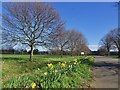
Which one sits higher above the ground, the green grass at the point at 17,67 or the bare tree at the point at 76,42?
the bare tree at the point at 76,42

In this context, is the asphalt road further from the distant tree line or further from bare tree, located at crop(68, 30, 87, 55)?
bare tree, located at crop(68, 30, 87, 55)

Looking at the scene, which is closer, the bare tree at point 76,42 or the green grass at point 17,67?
the green grass at point 17,67

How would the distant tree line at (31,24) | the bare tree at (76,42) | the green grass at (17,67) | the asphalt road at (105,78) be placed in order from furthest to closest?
the bare tree at (76,42) → the distant tree line at (31,24) → the green grass at (17,67) → the asphalt road at (105,78)

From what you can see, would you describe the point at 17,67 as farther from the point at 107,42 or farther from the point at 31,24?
the point at 107,42

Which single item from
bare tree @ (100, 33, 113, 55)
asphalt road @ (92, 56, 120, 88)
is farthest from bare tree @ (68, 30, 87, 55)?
asphalt road @ (92, 56, 120, 88)

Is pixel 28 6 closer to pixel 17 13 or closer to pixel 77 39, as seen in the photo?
pixel 17 13

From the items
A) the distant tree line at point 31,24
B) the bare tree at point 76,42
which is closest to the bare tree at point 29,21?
the distant tree line at point 31,24

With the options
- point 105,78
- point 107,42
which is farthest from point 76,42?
point 105,78

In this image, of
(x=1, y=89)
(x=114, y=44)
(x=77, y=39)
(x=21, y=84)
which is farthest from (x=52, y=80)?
(x=114, y=44)

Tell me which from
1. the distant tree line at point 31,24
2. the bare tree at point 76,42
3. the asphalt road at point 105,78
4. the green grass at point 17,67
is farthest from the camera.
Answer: the bare tree at point 76,42

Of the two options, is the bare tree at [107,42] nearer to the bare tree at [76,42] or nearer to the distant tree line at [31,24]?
the bare tree at [76,42]

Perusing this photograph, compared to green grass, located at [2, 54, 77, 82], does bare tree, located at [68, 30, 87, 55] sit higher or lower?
higher

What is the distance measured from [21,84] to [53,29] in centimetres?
2078

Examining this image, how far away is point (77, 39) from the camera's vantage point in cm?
7000
